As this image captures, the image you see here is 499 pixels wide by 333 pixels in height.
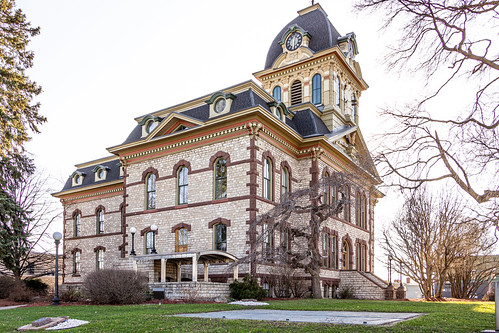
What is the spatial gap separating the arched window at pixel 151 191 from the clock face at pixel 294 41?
16664 mm

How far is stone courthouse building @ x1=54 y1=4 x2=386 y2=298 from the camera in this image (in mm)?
25500

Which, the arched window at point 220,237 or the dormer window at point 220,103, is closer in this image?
the arched window at point 220,237

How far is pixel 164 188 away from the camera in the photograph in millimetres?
29266

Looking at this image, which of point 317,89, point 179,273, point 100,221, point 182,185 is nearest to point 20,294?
point 179,273

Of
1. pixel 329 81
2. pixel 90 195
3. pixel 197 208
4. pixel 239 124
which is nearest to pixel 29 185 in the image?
pixel 90 195

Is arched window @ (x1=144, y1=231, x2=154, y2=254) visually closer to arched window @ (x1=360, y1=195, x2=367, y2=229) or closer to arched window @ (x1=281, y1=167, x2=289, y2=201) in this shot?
arched window @ (x1=281, y1=167, x2=289, y2=201)

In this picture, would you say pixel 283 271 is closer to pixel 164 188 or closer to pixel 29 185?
pixel 164 188

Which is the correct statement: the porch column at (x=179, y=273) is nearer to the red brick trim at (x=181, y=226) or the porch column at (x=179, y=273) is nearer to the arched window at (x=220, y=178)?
the red brick trim at (x=181, y=226)

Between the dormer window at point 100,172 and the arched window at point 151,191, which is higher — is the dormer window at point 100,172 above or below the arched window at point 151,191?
above

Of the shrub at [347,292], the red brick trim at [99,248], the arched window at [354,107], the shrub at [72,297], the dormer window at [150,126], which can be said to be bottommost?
the shrub at [347,292]

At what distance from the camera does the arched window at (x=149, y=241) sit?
29344 millimetres

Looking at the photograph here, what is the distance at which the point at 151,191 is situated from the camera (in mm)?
30453

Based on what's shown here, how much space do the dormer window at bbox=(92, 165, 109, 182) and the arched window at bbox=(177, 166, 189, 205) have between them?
12491 millimetres

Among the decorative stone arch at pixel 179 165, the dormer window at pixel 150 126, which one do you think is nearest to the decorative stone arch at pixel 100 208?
the dormer window at pixel 150 126
